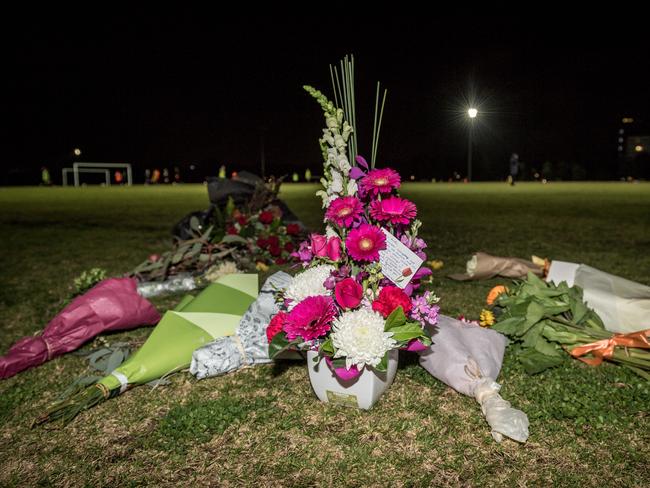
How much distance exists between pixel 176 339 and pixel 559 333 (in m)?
2.41

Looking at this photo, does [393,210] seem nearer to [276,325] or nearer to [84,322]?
[276,325]

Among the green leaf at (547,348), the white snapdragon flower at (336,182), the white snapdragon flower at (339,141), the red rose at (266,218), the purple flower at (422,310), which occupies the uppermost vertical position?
the white snapdragon flower at (339,141)

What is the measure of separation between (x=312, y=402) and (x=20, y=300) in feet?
13.1

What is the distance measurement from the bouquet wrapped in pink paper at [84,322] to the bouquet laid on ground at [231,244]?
4.77 ft

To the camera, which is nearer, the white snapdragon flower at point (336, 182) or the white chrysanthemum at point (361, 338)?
the white chrysanthemum at point (361, 338)

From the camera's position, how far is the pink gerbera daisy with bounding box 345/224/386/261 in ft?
7.11

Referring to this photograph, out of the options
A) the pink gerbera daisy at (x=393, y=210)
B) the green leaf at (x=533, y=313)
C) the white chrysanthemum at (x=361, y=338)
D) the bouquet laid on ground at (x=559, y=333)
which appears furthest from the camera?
the green leaf at (x=533, y=313)

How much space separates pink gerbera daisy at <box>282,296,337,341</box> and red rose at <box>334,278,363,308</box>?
57 millimetres

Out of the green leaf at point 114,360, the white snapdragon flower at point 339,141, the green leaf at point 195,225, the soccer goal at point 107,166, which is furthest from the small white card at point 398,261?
the soccer goal at point 107,166

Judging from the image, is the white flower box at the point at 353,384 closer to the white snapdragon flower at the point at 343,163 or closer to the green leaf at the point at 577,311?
the white snapdragon flower at the point at 343,163

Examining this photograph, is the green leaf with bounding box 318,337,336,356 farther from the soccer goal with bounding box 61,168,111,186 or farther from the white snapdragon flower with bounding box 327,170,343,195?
the soccer goal with bounding box 61,168,111,186

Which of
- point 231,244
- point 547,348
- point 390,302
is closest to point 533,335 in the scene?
point 547,348

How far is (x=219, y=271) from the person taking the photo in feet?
16.9

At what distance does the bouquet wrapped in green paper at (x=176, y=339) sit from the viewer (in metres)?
2.61
